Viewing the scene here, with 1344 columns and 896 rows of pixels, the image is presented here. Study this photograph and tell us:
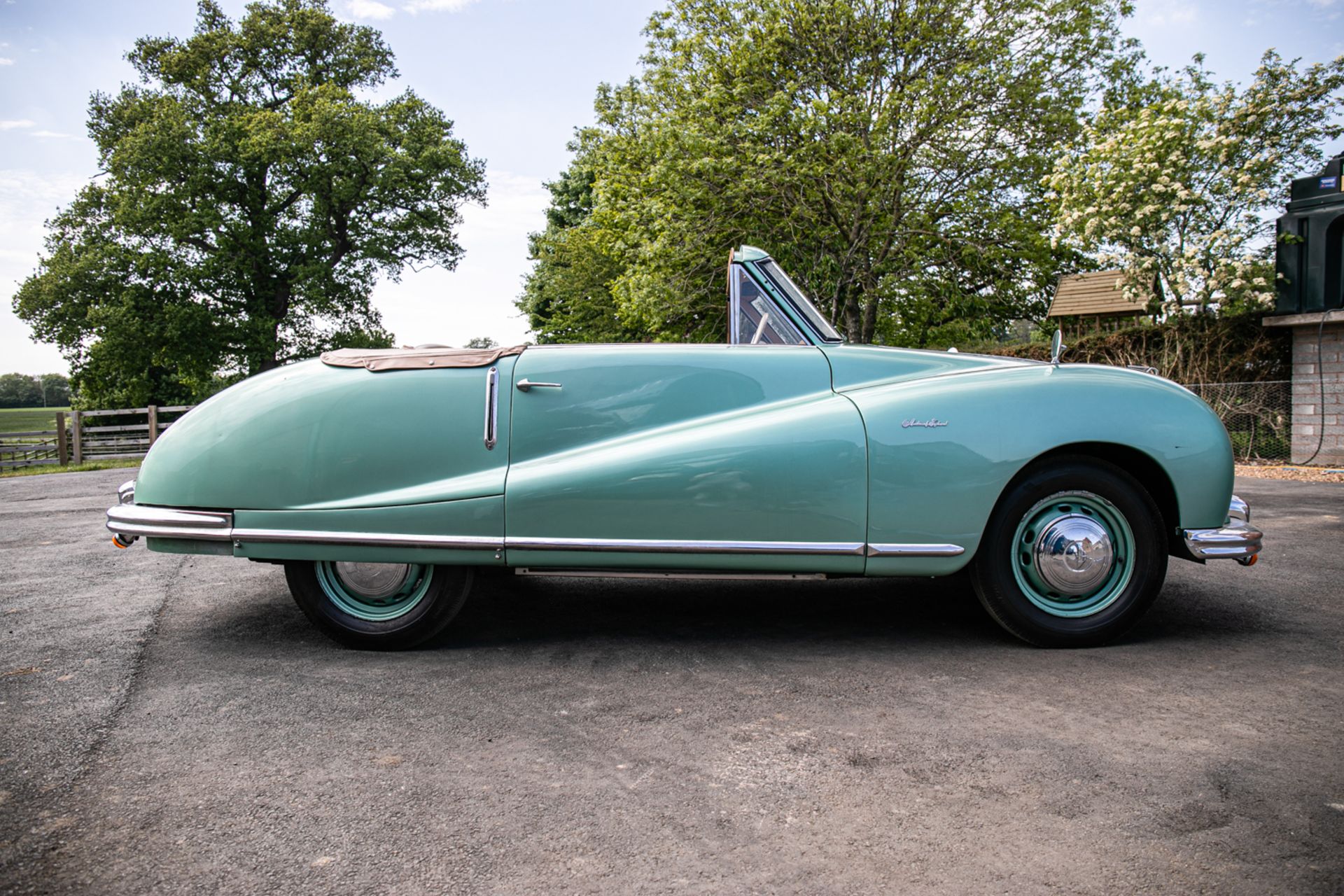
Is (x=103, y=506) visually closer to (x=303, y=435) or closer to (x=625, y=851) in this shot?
(x=303, y=435)

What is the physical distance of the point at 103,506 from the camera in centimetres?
895

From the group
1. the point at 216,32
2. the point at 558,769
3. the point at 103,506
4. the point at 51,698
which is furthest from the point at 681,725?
the point at 216,32

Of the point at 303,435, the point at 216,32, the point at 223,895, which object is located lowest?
the point at 223,895

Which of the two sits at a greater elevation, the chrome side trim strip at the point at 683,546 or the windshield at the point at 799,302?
the windshield at the point at 799,302

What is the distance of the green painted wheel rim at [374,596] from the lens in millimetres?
3432

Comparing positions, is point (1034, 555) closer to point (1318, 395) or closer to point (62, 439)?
point (1318, 395)

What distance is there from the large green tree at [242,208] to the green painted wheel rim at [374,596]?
28291 mm

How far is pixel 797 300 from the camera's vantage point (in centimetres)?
372

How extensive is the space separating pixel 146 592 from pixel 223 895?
3468mm

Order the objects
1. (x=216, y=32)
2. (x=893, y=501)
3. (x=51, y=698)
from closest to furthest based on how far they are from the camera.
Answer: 1. (x=51, y=698)
2. (x=893, y=501)
3. (x=216, y=32)

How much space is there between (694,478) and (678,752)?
1.09 m

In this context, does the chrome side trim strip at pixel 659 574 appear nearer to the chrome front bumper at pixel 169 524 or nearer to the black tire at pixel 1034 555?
the black tire at pixel 1034 555

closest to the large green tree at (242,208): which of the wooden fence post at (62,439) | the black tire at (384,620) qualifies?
the wooden fence post at (62,439)

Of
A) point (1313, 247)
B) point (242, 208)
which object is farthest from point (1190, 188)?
point (242, 208)
